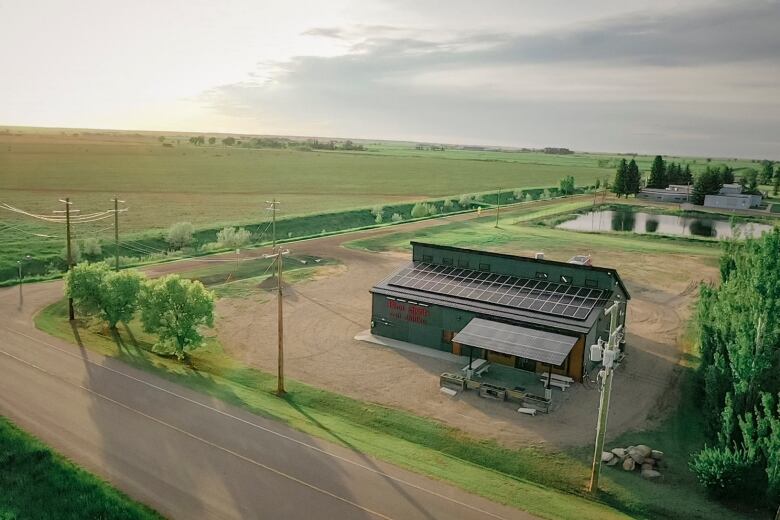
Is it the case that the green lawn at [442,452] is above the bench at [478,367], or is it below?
below

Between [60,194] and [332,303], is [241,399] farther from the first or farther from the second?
[60,194]

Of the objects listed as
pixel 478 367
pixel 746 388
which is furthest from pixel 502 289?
pixel 746 388

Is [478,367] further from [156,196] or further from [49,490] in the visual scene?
[156,196]

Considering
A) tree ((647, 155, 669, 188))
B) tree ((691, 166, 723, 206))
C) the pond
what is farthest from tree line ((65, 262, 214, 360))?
tree ((647, 155, 669, 188))

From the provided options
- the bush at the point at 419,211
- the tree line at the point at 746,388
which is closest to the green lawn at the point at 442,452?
the tree line at the point at 746,388

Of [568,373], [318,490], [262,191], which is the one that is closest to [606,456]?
[568,373]

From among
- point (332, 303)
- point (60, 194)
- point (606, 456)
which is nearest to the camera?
point (606, 456)

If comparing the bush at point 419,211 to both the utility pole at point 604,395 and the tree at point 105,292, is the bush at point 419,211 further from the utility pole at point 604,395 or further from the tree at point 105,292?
the utility pole at point 604,395
